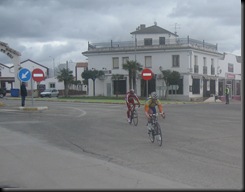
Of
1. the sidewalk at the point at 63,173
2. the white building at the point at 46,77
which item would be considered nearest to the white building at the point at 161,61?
the white building at the point at 46,77

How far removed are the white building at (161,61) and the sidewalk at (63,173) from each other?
146 ft

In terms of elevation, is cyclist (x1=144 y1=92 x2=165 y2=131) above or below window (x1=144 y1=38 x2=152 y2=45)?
below

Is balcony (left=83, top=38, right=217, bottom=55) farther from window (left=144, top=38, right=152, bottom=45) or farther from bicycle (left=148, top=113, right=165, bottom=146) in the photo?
bicycle (left=148, top=113, right=165, bottom=146)

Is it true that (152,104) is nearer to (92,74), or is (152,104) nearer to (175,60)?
(175,60)

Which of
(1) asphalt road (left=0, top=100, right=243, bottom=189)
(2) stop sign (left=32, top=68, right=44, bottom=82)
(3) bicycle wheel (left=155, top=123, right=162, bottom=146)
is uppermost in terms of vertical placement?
(2) stop sign (left=32, top=68, right=44, bottom=82)

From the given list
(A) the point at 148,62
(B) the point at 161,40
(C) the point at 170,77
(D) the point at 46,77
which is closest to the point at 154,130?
(C) the point at 170,77

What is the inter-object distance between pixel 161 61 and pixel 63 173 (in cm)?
4810

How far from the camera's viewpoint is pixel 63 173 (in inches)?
314

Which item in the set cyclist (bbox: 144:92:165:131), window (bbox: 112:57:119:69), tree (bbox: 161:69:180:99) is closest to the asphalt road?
cyclist (bbox: 144:92:165:131)

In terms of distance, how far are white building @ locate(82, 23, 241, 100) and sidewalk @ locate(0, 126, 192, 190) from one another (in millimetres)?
44374

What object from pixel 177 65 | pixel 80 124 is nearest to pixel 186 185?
pixel 80 124

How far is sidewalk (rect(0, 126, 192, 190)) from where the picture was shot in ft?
22.9

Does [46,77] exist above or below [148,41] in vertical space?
below

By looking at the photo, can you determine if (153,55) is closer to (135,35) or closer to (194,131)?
(135,35)
